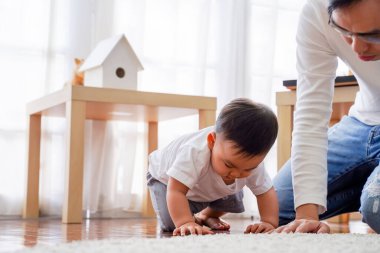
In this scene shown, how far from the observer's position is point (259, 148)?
137 centimetres

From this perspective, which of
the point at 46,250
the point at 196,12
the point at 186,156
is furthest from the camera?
the point at 196,12

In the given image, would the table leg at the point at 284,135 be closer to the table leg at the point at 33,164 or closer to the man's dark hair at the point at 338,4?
the table leg at the point at 33,164

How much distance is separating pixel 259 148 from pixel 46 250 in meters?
0.62

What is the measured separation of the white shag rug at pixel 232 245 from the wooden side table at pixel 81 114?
97 centimetres

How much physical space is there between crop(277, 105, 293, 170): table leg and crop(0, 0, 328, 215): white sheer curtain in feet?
1.96

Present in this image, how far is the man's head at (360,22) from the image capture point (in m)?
1.04

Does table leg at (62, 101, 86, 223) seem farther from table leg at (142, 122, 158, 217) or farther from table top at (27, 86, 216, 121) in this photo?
table leg at (142, 122, 158, 217)

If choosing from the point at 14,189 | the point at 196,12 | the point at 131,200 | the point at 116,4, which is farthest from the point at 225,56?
the point at 14,189

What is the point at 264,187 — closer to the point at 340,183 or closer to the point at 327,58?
the point at 340,183

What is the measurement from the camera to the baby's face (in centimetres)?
138

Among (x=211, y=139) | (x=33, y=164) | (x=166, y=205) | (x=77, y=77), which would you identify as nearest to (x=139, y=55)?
(x=77, y=77)

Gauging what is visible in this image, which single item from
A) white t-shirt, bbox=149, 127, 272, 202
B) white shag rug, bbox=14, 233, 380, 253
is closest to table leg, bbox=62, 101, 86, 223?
white t-shirt, bbox=149, 127, 272, 202

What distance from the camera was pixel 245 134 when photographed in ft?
4.45

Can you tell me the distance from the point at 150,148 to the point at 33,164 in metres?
0.45
